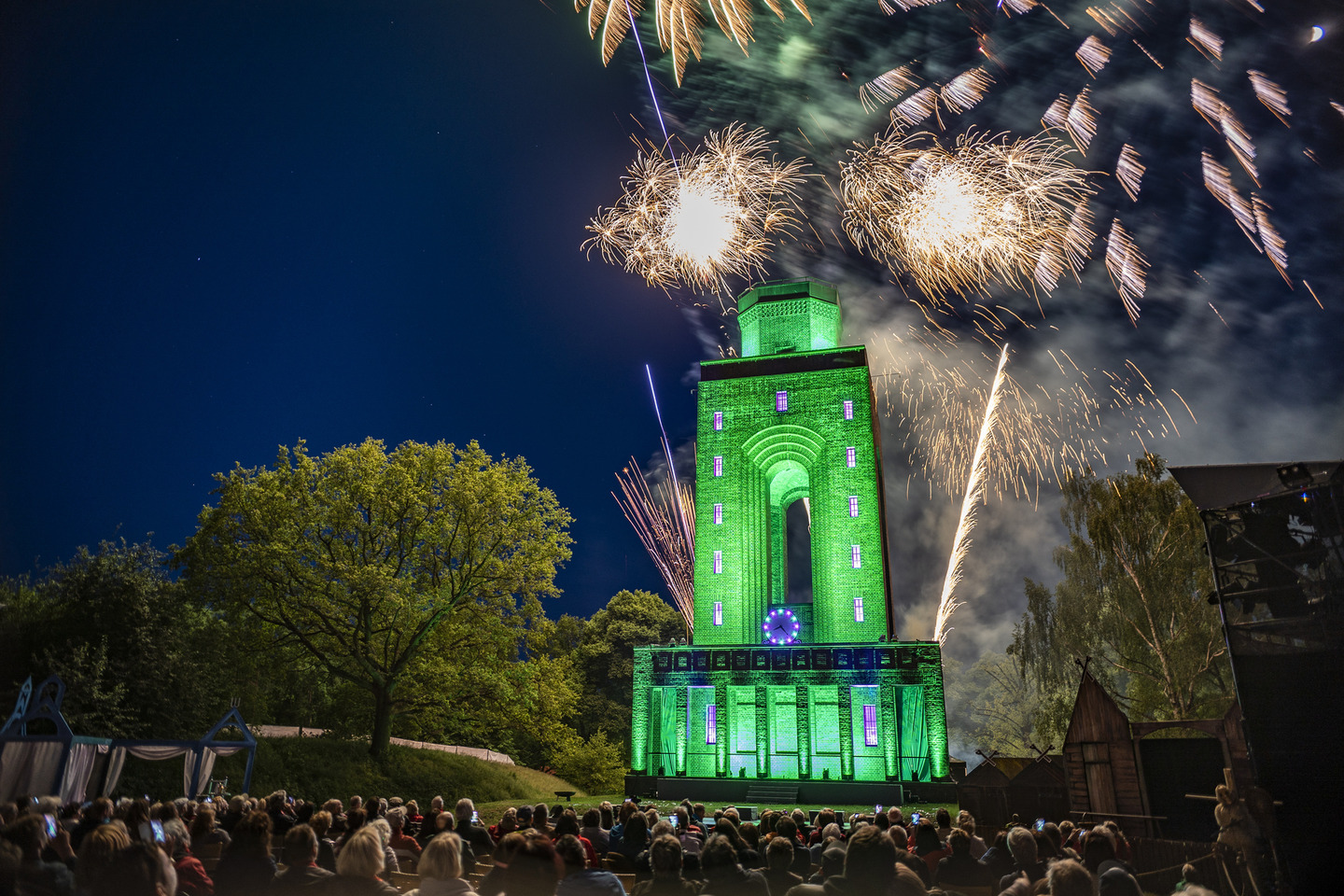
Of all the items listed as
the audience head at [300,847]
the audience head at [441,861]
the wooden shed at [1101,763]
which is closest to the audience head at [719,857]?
the audience head at [441,861]

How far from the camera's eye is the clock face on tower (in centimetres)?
3981

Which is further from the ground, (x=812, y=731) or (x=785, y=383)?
(x=785, y=383)

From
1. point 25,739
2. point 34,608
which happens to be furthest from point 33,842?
point 34,608

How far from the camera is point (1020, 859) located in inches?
263

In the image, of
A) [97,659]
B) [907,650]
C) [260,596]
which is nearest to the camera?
[97,659]

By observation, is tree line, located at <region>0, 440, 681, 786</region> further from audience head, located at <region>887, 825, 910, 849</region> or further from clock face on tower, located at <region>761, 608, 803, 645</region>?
audience head, located at <region>887, 825, 910, 849</region>

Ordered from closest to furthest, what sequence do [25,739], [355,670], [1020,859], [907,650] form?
[1020,859] → [25,739] → [355,670] → [907,650]

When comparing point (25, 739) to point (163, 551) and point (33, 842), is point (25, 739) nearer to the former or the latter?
point (33, 842)

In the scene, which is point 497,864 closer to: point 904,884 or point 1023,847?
point 904,884

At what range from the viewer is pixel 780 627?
131ft

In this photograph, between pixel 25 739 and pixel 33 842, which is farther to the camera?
pixel 25 739

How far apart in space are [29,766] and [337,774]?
11967 mm

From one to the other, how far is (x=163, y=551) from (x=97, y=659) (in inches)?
186

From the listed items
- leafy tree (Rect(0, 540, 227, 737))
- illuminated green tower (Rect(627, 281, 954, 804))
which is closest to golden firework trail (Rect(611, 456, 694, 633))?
illuminated green tower (Rect(627, 281, 954, 804))
